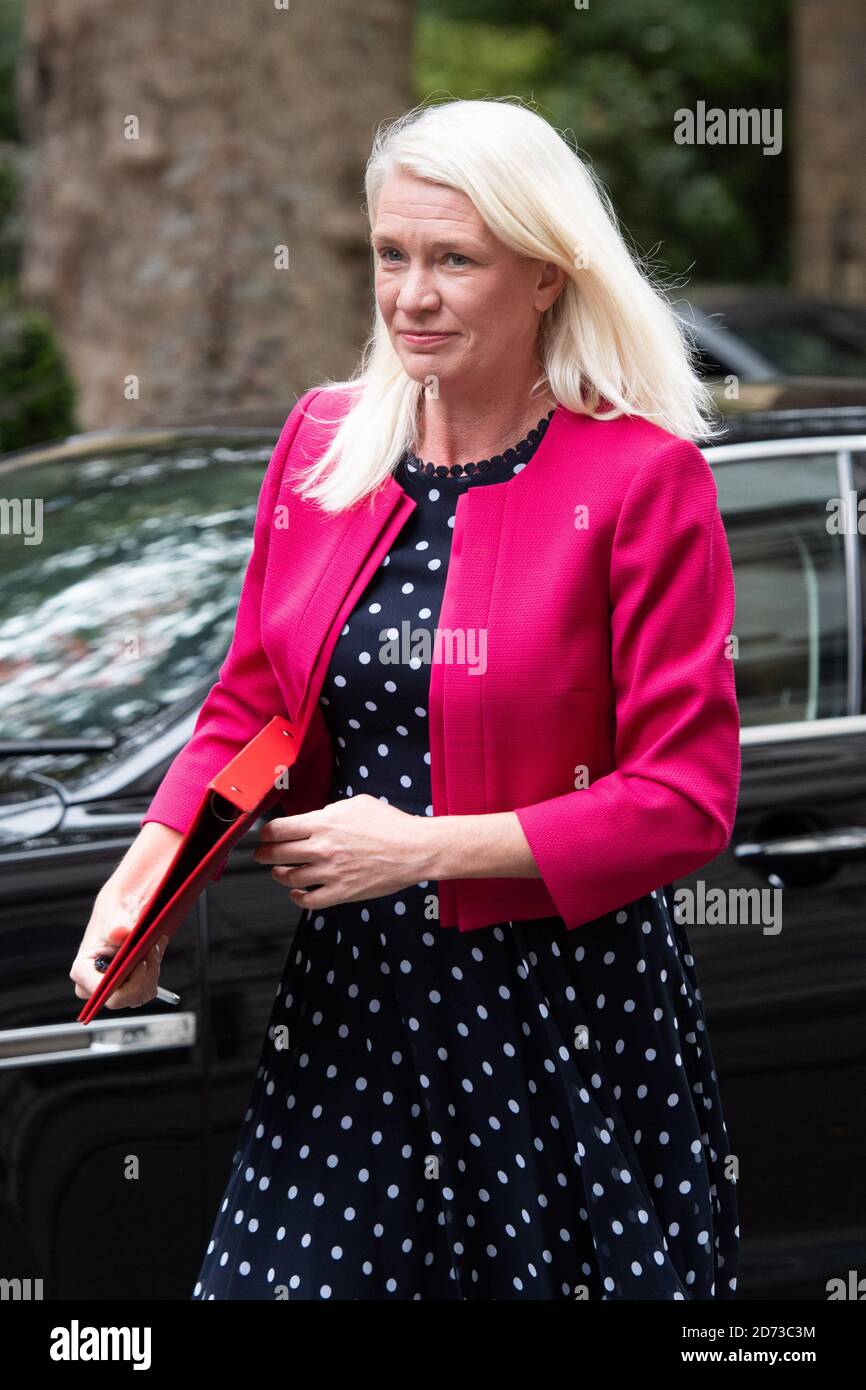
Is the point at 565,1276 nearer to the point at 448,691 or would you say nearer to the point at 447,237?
the point at 448,691

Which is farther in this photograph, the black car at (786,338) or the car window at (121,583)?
the black car at (786,338)

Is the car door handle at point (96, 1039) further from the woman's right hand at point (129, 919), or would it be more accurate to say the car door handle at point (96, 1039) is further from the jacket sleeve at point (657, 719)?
the jacket sleeve at point (657, 719)

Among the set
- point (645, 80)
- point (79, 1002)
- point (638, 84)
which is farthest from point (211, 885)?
point (645, 80)

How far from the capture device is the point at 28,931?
2.67 metres

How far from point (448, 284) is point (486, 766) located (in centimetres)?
52

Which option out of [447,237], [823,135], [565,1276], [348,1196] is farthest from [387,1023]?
[823,135]

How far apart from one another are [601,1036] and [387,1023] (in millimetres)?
247

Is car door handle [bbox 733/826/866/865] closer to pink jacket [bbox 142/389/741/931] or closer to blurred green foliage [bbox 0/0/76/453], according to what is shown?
pink jacket [bbox 142/389/741/931]

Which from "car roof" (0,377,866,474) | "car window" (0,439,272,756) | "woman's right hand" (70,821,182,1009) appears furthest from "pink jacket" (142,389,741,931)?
"car roof" (0,377,866,474)

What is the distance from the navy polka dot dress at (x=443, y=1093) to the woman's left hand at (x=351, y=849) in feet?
0.48

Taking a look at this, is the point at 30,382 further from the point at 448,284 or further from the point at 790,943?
the point at 448,284

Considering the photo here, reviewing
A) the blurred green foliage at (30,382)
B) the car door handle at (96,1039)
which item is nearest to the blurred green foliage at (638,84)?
the blurred green foliage at (30,382)

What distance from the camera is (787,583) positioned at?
10.7ft

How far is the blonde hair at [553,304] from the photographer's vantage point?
6.57ft
